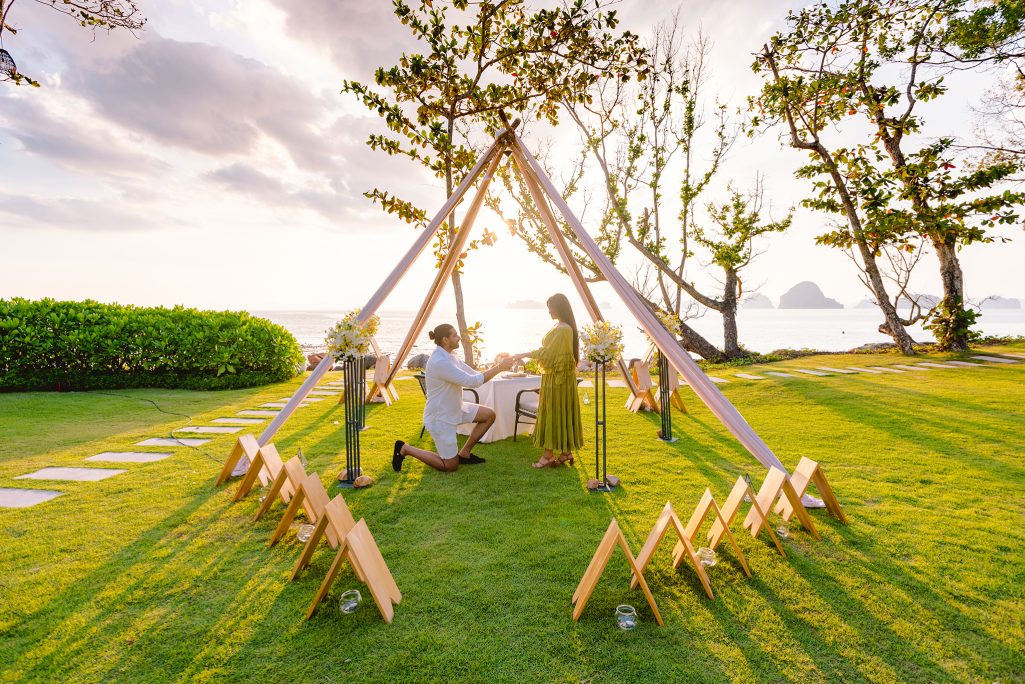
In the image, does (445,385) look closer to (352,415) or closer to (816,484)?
(352,415)

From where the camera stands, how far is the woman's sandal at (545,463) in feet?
17.2

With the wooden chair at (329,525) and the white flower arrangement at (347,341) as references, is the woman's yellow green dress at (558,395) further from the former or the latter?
the wooden chair at (329,525)

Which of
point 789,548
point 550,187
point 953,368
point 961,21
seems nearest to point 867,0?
point 961,21

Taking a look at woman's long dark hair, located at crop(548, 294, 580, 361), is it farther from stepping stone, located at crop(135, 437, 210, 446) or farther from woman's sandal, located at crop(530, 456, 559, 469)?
stepping stone, located at crop(135, 437, 210, 446)

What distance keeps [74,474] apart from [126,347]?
6251 millimetres

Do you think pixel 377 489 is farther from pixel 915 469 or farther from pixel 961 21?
pixel 961 21

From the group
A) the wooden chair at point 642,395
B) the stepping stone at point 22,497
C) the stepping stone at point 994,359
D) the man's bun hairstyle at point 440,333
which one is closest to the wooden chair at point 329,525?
the man's bun hairstyle at point 440,333

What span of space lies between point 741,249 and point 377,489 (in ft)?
48.5

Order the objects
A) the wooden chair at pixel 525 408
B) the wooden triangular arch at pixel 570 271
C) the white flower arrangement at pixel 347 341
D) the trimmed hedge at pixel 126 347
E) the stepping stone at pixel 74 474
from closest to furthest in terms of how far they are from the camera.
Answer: the wooden triangular arch at pixel 570 271 → the white flower arrangement at pixel 347 341 → the stepping stone at pixel 74 474 → the wooden chair at pixel 525 408 → the trimmed hedge at pixel 126 347

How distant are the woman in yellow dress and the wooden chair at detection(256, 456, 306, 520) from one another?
2.50m

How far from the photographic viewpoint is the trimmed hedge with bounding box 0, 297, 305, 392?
9211 millimetres

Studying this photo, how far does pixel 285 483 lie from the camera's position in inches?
160

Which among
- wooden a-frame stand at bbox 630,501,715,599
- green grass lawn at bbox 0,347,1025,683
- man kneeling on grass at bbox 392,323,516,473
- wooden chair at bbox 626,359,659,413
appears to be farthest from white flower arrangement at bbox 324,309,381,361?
wooden chair at bbox 626,359,659,413

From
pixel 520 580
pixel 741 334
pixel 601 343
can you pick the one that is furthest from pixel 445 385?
pixel 741 334
